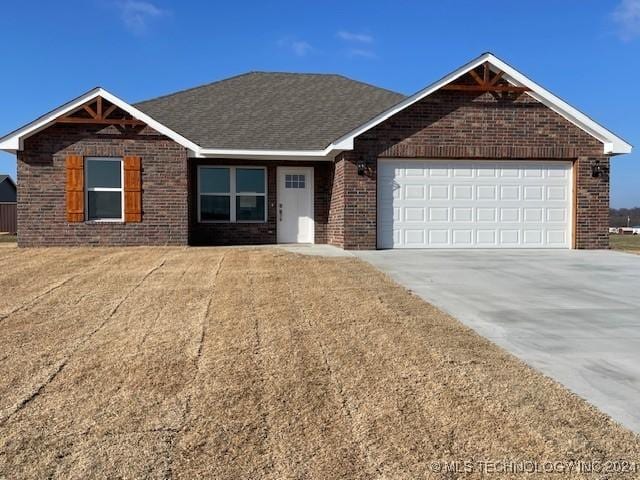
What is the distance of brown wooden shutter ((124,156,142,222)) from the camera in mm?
13901

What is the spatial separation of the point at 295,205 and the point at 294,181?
0.68 meters

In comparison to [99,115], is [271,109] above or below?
above

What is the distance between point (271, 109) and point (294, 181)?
9.31ft

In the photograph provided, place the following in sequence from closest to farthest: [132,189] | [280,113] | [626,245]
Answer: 1. [132,189]
2. [280,113]
3. [626,245]

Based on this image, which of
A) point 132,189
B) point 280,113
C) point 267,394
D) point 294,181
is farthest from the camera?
point 280,113

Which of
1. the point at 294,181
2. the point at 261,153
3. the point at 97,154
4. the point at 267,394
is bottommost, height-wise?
the point at 267,394

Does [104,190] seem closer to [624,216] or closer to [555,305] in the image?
[555,305]

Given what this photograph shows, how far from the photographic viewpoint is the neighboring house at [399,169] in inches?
538

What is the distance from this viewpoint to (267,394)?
405 centimetres

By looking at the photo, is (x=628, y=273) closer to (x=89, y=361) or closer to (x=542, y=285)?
(x=542, y=285)

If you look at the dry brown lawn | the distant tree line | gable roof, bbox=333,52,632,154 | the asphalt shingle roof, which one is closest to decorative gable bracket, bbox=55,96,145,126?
the asphalt shingle roof

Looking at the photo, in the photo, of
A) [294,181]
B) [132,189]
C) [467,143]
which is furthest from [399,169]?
[132,189]

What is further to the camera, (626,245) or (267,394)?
(626,245)

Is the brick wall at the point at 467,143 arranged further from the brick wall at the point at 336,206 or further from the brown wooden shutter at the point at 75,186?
the brown wooden shutter at the point at 75,186
